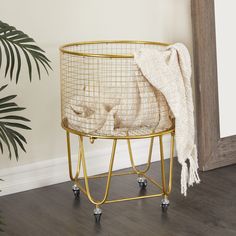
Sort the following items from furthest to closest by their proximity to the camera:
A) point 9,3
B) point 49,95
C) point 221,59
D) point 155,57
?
point 221,59 → point 49,95 → point 9,3 → point 155,57

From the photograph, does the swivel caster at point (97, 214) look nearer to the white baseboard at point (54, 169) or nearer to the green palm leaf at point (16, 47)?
the white baseboard at point (54, 169)

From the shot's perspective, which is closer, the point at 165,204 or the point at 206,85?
the point at 165,204

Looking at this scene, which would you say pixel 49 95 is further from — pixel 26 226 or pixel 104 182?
pixel 26 226

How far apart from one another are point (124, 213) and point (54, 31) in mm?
861

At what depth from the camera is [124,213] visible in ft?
6.95

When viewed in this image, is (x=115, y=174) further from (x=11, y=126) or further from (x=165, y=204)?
(x=11, y=126)

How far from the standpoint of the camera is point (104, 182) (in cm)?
249

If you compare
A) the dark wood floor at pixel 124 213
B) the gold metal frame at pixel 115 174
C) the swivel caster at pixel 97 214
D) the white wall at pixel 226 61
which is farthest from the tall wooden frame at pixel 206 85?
the swivel caster at pixel 97 214

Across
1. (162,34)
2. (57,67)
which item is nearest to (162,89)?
(57,67)

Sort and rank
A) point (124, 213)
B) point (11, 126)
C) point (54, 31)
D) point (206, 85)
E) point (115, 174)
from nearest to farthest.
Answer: point (11, 126) → point (124, 213) → point (54, 31) → point (115, 174) → point (206, 85)

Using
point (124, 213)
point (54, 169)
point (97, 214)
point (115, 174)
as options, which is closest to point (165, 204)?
point (124, 213)

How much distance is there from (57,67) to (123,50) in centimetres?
35

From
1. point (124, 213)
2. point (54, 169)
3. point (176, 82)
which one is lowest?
point (124, 213)

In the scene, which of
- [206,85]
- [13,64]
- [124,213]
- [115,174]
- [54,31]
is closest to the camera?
[13,64]
